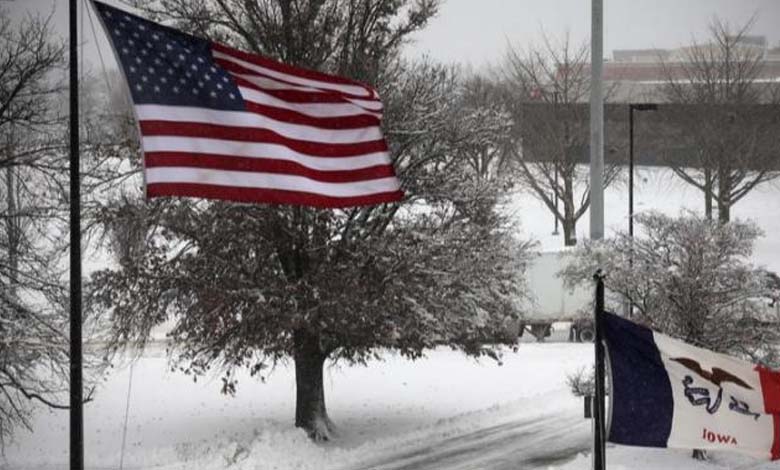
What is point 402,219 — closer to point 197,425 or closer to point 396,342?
point 396,342

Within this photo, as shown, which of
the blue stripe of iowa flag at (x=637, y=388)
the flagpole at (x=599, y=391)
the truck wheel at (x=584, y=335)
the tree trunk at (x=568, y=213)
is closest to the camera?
the blue stripe of iowa flag at (x=637, y=388)

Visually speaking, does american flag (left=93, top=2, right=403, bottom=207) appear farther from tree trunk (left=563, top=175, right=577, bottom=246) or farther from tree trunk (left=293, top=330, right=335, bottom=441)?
tree trunk (left=563, top=175, right=577, bottom=246)

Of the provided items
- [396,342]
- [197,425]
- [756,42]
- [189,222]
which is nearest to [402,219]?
[396,342]

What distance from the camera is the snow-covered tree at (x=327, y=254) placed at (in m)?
23.4

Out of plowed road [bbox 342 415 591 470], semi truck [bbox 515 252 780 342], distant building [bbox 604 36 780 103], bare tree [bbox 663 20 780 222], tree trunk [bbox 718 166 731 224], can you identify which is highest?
distant building [bbox 604 36 780 103]

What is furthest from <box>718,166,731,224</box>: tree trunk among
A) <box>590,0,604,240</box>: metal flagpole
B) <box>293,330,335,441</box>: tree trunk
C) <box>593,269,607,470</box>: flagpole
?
<box>593,269,607,470</box>: flagpole

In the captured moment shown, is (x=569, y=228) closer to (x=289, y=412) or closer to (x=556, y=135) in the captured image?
(x=556, y=135)

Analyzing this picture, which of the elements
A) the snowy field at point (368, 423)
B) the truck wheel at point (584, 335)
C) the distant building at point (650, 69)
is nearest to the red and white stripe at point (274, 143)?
the snowy field at point (368, 423)

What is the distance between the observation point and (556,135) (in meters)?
64.9

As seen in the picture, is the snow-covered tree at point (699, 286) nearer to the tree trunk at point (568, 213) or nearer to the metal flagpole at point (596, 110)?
the metal flagpole at point (596, 110)

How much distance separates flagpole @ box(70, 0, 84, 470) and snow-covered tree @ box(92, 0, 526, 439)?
41.6ft

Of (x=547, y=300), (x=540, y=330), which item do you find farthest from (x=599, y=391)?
(x=540, y=330)

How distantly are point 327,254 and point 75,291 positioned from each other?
14.2 metres

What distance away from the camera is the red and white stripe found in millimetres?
9023
